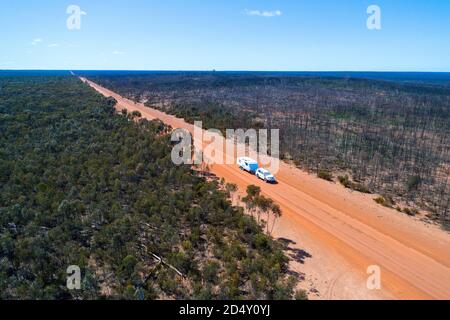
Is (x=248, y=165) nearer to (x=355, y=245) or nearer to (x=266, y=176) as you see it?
(x=266, y=176)

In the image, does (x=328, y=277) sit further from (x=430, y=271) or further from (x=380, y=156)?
(x=380, y=156)

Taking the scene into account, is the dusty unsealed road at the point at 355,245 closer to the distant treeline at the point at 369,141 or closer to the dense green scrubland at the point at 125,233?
the dense green scrubland at the point at 125,233

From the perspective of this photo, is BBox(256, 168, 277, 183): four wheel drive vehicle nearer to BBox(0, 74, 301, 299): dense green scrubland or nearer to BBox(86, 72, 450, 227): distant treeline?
BBox(0, 74, 301, 299): dense green scrubland

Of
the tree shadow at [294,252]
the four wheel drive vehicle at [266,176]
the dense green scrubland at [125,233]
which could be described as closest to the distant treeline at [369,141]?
the four wheel drive vehicle at [266,176]

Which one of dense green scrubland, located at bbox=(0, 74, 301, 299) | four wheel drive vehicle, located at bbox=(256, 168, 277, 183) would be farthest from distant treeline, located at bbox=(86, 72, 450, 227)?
dense green scrubland, located at bbox=(0, 74, 301, 299)
